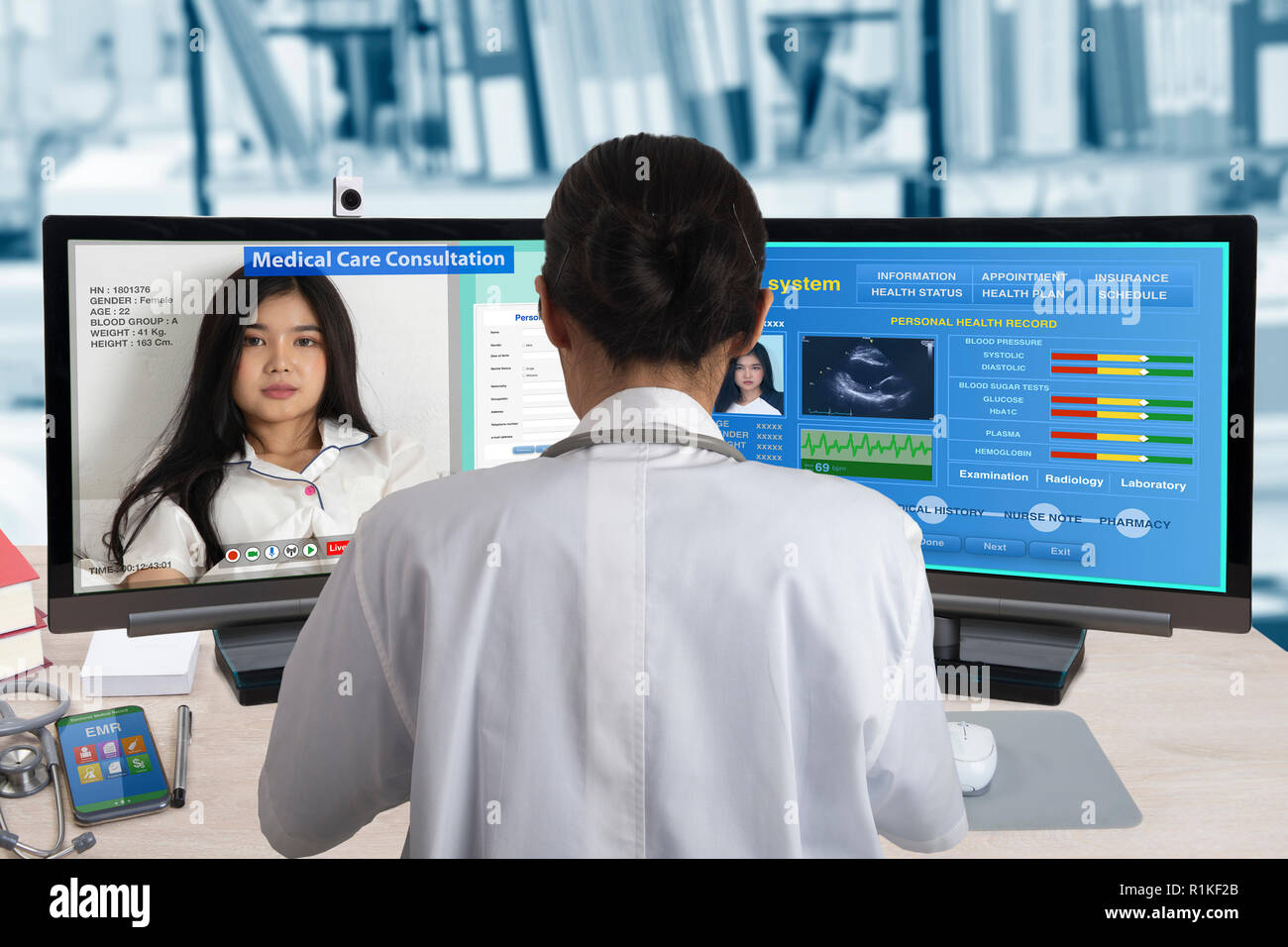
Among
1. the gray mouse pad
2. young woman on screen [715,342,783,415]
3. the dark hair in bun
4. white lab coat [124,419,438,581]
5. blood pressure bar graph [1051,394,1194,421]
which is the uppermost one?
the dark hair in bun

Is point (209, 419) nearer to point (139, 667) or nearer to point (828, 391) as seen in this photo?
point (139, 667)

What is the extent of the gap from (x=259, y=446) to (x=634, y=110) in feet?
5.06

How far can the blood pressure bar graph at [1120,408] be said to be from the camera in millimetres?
1210

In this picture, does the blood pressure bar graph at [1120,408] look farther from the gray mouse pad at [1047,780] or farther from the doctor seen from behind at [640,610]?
the doctor seen from behind at [640,610]

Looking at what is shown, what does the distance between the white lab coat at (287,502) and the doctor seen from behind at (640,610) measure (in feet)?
1.65

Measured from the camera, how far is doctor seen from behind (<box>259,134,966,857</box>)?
2.45 feet

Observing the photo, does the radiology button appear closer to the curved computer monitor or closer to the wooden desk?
the curved computer monitor

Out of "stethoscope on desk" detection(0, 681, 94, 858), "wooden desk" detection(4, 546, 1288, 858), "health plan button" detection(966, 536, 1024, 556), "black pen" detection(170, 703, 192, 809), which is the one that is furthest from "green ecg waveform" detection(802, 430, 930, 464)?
"stethoscope on desk" detection(0, 681, 94, 858)

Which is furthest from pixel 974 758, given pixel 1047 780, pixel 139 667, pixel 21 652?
pixel 21 652

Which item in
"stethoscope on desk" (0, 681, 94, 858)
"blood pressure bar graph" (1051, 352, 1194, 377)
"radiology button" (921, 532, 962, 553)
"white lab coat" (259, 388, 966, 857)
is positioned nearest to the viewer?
"white lab coat" (259, 388, 966, 857)

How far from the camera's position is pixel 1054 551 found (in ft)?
4.19

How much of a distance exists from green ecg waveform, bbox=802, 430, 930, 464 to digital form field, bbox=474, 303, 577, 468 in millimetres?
285
